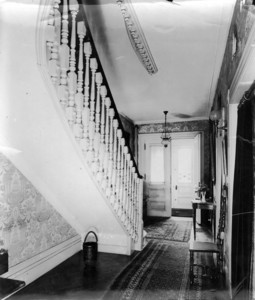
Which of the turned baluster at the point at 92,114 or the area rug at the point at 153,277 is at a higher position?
the turned baluster at the point at 92,114

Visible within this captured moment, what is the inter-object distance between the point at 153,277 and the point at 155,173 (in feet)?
15.2

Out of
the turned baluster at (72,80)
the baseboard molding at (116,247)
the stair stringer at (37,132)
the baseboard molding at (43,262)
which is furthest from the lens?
the baseboard molding at (116,247)

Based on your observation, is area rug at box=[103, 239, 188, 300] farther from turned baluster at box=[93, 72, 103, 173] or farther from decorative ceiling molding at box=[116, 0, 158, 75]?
decorative ceiling molding at box=[116, 0, 158, 75]

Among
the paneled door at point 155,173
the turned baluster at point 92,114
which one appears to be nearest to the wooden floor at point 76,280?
the turned baluster at point 92,114

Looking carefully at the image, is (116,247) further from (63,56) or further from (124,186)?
(63,56)

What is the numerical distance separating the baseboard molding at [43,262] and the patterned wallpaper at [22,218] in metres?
0.06

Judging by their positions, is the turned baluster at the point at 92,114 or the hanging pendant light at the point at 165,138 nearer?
the turned baluster at the point at 92,114

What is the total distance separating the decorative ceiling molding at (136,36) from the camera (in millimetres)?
Result: 2321

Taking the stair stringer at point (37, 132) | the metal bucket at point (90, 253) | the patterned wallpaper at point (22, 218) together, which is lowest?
the metal bucket at point (90, 253)

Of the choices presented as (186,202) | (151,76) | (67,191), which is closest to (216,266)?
(67,191)

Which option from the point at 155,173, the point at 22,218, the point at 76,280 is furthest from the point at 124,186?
the point at 155,173

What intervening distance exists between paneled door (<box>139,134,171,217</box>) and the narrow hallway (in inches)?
133

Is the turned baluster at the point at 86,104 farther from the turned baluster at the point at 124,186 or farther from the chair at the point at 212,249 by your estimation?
the chair at the point at 212,249

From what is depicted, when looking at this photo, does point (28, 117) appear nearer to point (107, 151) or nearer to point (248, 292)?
point (107, 151)
